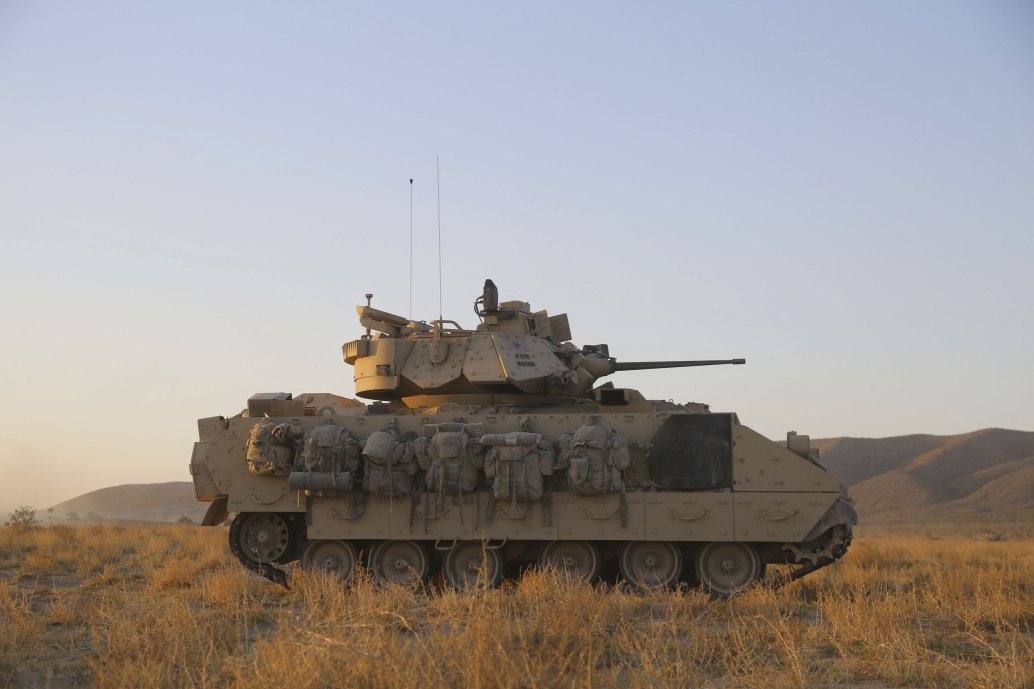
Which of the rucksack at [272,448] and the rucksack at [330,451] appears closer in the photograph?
Result: the rucksack at [330,451]

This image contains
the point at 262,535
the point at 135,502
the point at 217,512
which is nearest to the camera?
the point at 262,535

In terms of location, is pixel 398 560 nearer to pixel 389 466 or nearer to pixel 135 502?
pixel 389 466

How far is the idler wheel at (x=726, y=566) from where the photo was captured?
12836 mm

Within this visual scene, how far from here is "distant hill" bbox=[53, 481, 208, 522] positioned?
82438mm

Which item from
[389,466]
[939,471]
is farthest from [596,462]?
[939,471]

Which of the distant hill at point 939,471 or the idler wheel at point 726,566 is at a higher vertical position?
the distant hill at point 939,471

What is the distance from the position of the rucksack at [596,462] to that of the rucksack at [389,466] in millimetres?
2131

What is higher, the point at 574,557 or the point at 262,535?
the point at 262,535

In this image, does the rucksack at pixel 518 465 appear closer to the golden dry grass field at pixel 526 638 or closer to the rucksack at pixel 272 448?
the golden dry grass field at pixel 526 638

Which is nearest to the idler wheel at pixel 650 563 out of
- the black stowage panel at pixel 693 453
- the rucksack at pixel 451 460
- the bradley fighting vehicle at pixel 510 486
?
the bradley fighting vehicle at pixel 510 486

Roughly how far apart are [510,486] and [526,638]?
518cm

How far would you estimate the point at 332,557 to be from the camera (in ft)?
45.4

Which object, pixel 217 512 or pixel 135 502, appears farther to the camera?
pixel 135 502

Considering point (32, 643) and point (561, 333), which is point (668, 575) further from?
point (32, 643)
